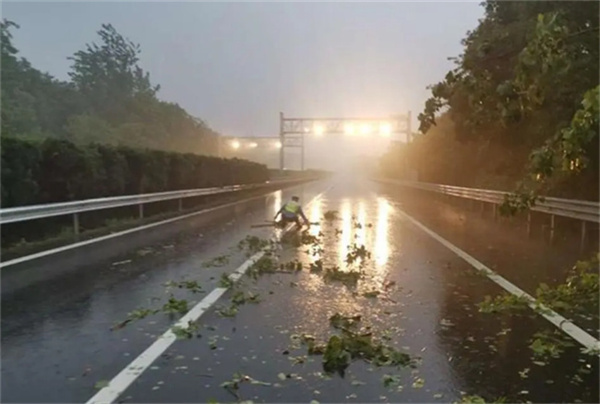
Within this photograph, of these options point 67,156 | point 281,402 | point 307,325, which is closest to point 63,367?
point 281,402

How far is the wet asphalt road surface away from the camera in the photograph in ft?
16.9

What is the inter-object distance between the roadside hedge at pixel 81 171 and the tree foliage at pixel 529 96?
372 inches

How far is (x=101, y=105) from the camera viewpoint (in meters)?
72.4

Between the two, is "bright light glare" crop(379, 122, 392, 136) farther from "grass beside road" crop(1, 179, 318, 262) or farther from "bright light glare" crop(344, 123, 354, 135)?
"grass beside road" crop(1, 179, 318, 262)

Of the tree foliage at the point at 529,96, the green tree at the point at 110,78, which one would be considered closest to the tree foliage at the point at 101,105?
the green tree at the point at 110,78

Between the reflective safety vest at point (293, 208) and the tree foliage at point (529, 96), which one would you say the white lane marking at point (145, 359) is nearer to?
the tree foliage at point (529, 96)

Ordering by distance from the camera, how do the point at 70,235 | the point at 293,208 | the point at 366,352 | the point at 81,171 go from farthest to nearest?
the point at 293,208 < the point at 81,171 < the point at 70,235 < the point at 366,352

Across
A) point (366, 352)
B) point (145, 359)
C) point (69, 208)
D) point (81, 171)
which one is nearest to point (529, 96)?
point (366, 352)

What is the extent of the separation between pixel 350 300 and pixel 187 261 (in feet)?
14.2

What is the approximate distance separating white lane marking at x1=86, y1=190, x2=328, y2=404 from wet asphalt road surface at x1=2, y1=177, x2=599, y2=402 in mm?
78

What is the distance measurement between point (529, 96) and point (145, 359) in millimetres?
5305

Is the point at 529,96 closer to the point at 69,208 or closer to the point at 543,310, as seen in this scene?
the point at 543,310

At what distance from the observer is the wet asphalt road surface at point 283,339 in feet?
16.9

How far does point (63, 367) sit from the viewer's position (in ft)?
18.4
